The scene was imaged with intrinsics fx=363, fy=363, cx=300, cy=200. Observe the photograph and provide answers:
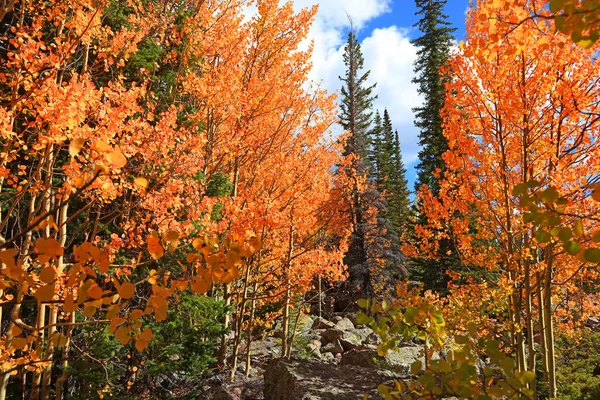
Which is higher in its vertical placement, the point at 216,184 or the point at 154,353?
the point at 216,184

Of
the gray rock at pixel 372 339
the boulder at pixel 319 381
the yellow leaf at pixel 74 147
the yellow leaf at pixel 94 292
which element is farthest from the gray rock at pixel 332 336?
the yellow leaf at pixel 74 147

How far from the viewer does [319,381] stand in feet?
18.1

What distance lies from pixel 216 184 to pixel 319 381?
14.5 ft

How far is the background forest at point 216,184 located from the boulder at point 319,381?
126 centimetres

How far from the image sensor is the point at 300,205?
9.35m

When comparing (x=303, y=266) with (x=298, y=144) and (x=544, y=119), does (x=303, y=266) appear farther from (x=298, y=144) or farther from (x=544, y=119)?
(x=544, y=119)

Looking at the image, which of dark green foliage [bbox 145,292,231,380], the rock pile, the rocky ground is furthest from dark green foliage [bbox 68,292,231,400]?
the rock pile

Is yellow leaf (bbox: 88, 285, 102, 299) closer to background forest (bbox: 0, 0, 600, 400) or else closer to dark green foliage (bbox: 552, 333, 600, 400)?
background forest (bbox: 0, 0, 600, 400)

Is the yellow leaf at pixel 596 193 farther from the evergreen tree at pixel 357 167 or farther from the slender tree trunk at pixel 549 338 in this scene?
the evergreen tree at pixel 357 167

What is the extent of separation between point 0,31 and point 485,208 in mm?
8685

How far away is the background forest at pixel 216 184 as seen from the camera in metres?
1.71

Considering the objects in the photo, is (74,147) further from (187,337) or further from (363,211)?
(363,211)

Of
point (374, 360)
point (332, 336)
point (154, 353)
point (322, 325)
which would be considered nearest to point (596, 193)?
point (154, 353)

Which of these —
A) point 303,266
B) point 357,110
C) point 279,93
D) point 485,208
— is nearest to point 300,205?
point 303,266
